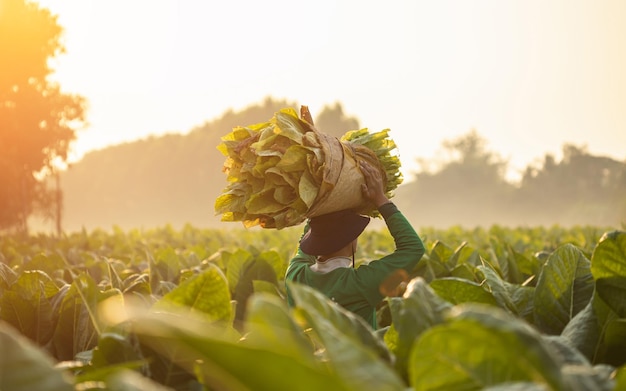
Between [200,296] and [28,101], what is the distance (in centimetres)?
2642

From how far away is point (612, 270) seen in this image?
1.34 meters

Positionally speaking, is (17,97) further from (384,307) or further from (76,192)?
(76,192)

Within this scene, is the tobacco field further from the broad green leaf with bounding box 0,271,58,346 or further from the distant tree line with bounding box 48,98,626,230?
the distant tree line with bounding box 48,98,626,230

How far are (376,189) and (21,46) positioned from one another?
2462 cm

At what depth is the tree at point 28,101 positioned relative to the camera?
2388 cm

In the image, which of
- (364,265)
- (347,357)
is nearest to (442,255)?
(364,265)

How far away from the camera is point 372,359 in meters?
0.76

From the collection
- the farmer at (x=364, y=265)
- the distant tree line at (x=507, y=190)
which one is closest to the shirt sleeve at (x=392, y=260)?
the farmer at (x=364, y=265)

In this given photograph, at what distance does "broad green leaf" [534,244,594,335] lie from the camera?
153 cm

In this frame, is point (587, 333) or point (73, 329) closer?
point (587, 333)

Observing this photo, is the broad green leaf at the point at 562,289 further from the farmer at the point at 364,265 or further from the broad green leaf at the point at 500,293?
the farmer at the point at 364,265

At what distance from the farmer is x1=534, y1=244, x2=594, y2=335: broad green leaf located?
1.40 meters

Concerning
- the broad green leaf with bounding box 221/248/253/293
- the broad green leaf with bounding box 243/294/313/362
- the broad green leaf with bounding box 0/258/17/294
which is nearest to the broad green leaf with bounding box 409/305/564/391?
the broad green leaf with bounding box 243/294/313/362

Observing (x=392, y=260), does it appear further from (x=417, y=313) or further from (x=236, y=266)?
(x=417, y=313)
